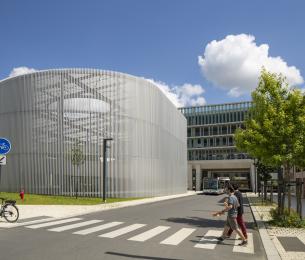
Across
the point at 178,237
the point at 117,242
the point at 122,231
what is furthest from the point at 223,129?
the point at 117,242

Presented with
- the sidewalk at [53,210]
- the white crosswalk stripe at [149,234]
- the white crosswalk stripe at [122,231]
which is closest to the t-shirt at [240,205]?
the white crosswalk stripe at [149,234]

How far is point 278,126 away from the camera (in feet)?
51.2

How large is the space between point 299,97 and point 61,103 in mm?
27204

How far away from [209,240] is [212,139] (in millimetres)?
87242

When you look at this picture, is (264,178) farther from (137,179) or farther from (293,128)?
(293,128)

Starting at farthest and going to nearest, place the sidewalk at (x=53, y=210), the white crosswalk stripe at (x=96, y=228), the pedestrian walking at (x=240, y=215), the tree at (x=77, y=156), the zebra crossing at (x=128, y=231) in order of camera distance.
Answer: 1. the tree at (x=77, y=156)
2. the sidewalk at (x=53, y=210)
3. the white crosswalk stripe at (x=96, y=228)
4. the pedestrian walking at (x=240, y=215)
5. the zebra crossing at (x=128, y=231)

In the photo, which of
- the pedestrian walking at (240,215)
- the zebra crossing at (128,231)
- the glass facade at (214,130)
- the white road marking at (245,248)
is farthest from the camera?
the glass facade at (214,130)

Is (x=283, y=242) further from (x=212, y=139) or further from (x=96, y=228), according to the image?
(x=212, y=139)

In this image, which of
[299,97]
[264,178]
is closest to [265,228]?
[299,97]

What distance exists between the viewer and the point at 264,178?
36250 mm

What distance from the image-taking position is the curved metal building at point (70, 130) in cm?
3825

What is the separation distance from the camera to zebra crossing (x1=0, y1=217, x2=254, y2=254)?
11.2 m

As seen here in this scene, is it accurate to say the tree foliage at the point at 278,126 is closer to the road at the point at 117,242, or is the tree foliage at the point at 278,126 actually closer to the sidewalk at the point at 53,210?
the road at the point at 117,242

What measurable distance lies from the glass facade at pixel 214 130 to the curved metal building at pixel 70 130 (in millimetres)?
56438
